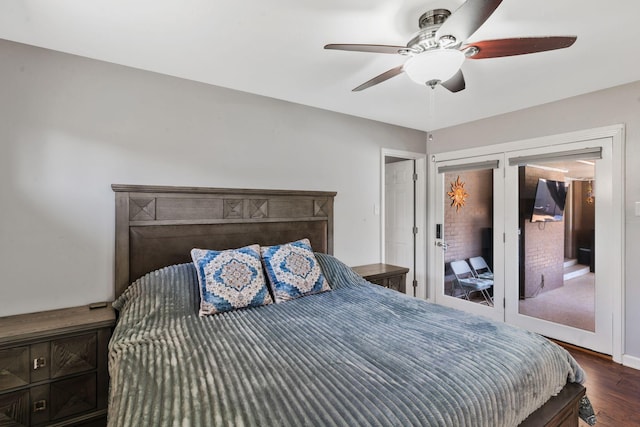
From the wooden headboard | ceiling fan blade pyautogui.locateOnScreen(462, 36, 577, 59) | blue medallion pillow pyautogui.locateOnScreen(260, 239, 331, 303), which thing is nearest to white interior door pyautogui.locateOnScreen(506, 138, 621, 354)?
ceiling fan blade pyautogui.locateOnScreen(462, 36, 577, 59)

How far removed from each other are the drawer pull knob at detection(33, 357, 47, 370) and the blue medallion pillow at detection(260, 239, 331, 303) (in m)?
1.32

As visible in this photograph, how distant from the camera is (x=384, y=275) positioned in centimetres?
322

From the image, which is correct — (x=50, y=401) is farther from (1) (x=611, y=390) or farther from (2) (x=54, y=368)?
(1) (x=611, y=390)

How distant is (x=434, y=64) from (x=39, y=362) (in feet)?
8.68

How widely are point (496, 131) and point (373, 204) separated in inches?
61.8

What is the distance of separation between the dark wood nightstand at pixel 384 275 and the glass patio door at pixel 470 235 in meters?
0.99

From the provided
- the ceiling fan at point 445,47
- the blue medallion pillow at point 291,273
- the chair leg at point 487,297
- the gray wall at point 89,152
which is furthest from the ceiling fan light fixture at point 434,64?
the chair leg at point 487,297

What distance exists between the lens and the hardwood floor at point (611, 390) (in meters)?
2.04

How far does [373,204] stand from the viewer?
371 cm

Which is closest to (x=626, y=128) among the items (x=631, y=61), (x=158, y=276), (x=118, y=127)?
(x=631, y=61)

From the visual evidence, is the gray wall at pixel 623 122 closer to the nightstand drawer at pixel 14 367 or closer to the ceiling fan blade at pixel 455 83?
the ceiling fan blade at pixel 455 83

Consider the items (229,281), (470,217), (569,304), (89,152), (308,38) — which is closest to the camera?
(308,38)

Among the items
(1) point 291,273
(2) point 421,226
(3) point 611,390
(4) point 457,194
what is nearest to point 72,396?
(1) point 291,273

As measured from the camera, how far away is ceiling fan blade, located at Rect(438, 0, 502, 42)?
1.23 meters
